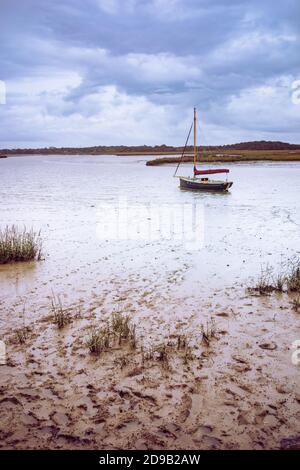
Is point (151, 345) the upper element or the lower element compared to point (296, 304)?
lower

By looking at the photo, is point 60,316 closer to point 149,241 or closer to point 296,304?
point 296,304

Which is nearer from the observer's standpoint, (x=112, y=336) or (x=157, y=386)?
(x=157, y=386)

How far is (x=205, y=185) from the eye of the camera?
35.2 meters

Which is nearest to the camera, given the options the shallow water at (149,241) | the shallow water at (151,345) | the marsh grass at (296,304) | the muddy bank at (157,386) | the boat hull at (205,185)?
the muddy bank at (157,386)

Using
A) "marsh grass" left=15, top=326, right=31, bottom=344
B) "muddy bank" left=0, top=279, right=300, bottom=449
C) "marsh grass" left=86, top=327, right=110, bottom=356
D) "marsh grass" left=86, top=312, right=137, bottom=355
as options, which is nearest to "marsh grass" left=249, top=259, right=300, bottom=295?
"muddy bank" left=0, top=279, right=300, bottom=449

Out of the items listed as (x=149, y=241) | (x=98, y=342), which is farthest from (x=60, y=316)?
(x=149, y=241)

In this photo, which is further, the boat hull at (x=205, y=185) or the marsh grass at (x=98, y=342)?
the boat hull at (x=205, y=185)

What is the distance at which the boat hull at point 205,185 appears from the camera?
34.0 metres

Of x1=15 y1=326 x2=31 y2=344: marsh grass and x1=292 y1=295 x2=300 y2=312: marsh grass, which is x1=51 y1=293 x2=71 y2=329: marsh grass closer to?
x1=15 y1=326 x2=31 y2=344: marsh grass

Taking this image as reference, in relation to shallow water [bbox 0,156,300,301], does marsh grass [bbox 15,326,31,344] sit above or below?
below

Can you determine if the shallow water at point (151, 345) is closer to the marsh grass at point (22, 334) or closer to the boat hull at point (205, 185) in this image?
the marsh grass at point (22, 334)

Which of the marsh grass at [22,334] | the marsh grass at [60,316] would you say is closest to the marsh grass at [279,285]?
the marsh grass at [60,316]

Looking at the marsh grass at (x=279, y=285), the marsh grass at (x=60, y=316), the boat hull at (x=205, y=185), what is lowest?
the marsh grass at (x=60, y=316)

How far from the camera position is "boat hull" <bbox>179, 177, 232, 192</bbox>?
33987 mm
